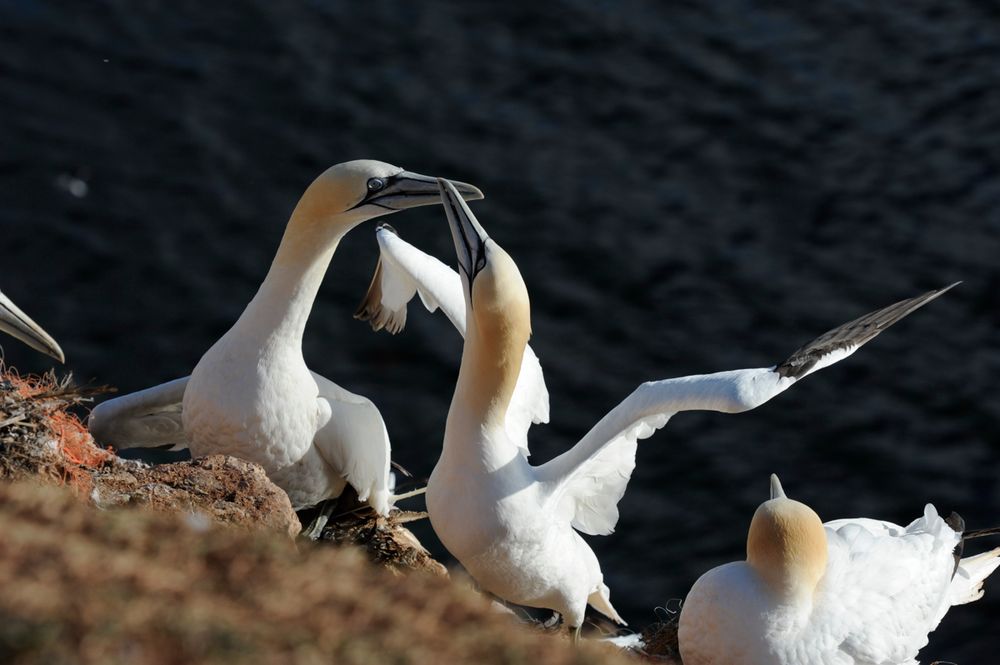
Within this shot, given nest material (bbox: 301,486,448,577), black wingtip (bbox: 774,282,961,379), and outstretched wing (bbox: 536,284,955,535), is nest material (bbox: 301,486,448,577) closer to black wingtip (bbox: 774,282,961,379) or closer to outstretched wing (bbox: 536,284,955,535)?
outstretched wing (bbox: 536,284,955,535)

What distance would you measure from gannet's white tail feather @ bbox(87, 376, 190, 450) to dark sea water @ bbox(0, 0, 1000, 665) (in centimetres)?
278

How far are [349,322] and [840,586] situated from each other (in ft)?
15.8

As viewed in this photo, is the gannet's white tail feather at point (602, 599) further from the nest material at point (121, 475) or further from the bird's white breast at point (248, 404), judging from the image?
the nest material at point (121, 475)

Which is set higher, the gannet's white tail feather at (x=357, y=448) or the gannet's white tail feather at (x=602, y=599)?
the gannet's white tail feather at (x=357, y=448)

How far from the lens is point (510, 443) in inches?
224

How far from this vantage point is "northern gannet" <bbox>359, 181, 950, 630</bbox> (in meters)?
5.40

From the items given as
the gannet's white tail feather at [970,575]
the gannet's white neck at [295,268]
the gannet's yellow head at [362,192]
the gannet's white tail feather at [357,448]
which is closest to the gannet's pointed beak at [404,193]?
the gannet's yellow head at [362,192]

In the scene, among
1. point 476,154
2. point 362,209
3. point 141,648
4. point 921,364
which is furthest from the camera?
point 476,154

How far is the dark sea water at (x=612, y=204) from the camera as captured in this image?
9305 millimetres

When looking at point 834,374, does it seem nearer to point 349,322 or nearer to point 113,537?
point 349,322

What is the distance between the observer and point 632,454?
20.2ft

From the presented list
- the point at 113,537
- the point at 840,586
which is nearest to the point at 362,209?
the point at 840,586

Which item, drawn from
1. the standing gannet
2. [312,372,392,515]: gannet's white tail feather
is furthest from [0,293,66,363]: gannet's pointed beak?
[312,372,392,515]: gannet's white tail feather

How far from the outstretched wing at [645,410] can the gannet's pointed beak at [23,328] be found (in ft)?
6.71
